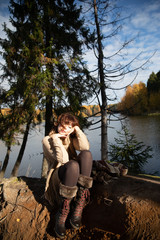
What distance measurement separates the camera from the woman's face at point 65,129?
213 centimetres

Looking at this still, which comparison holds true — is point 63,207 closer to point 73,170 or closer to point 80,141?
point 73,170

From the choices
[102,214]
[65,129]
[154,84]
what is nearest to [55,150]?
[65,129]

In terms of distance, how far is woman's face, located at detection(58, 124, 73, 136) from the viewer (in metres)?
2.13

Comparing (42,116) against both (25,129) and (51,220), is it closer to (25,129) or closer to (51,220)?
(25,129)

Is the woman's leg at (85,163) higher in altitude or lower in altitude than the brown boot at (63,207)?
higher

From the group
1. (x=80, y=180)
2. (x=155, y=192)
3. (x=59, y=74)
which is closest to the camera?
(x=80, y=180)

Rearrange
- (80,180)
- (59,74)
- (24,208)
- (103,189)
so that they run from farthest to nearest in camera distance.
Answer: (59,74), (103,189), (24,208), (80,180)

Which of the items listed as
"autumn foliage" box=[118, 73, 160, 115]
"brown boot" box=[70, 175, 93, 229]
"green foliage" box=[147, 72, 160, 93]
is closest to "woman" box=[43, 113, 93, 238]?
"brown boot" box=[70, 175, 93, 229]

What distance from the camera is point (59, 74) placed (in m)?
4.42

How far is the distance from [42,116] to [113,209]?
4.15 m

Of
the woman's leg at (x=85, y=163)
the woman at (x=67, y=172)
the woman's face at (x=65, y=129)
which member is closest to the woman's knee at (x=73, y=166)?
the woman at (x=67, y=172)

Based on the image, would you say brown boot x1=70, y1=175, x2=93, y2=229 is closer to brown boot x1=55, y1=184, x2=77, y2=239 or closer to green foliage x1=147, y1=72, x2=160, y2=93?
brown boot x1=55, y1=184, x2=77, y2=239

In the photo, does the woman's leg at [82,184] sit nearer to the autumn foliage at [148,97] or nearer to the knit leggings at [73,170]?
the knit leggings at [73,170]

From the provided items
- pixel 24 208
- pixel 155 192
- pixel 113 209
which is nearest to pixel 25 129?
pixel 24 208
